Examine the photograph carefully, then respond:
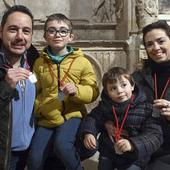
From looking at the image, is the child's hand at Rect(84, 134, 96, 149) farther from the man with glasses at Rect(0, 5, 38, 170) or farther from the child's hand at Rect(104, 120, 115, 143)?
the man with glasses at Rect(0, 5, 38, 170)

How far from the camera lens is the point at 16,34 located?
7.10 feet

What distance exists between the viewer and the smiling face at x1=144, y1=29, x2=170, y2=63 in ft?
7.75

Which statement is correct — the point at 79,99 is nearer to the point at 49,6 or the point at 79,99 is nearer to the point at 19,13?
the point at 19,13

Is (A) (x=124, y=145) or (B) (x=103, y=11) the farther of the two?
(B) (x=103, y=11)

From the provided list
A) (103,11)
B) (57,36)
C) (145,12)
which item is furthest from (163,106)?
(103,11)

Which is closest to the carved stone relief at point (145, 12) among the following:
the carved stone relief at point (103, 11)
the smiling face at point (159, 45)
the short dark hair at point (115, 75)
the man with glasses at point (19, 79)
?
the carved stone relief at point (103, 11)

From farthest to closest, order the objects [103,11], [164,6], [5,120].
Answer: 1. [103,11]
2. [164,6]
3. [5,120]

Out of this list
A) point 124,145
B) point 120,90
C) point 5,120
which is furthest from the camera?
point 120,90

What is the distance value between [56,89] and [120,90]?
0.35 metres

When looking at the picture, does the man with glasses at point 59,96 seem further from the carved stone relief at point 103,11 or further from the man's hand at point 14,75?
the carved stone relief at point 103,11

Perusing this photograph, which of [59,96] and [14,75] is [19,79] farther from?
[59,96]

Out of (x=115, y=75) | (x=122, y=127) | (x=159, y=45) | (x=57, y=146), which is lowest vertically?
(x=57, y=146)

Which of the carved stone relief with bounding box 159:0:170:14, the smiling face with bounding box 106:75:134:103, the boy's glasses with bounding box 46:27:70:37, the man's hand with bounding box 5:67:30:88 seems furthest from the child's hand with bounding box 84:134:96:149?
the carved stone relief with bounding box 159:0:170:14

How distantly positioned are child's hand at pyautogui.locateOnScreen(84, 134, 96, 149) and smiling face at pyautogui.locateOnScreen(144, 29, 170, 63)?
549mm
